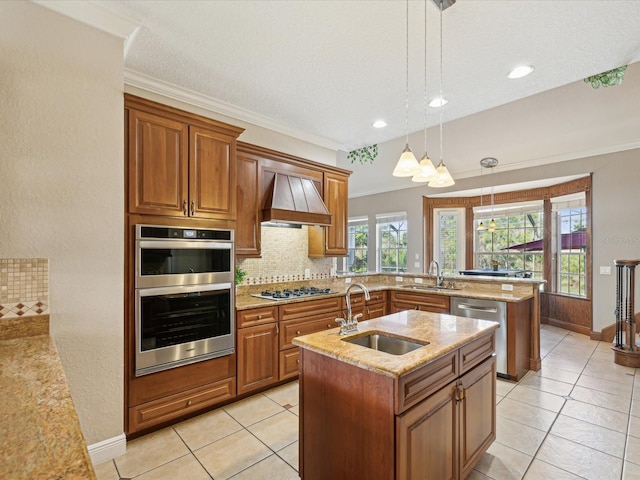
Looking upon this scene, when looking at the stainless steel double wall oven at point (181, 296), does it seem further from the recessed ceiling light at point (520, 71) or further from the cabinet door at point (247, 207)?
the recessed ceiling light at point (520, 71)

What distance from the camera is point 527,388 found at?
333 cm

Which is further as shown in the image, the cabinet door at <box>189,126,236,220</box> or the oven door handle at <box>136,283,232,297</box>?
the cabinet door at <box>189,126,236,220</box>

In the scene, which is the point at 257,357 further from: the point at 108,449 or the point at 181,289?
the point at 108,449

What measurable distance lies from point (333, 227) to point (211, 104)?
203 centimetres

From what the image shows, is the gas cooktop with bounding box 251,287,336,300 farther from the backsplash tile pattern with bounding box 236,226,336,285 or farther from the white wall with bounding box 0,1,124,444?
the white wall with bounding box 0,1,124,444

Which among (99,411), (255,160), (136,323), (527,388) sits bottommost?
(527,388)

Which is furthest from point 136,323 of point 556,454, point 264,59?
point 556,454

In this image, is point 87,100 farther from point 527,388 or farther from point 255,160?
point 527,388

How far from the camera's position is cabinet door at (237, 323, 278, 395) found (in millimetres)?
2992

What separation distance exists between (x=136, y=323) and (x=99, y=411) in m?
0.58

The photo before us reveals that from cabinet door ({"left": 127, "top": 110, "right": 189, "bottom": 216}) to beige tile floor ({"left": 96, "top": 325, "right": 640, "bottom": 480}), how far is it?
172 cm

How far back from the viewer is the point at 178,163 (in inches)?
104

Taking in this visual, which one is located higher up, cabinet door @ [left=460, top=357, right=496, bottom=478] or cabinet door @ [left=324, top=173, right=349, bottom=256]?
cabinet door @ [left=324, top=173, right=349, bottom=256]

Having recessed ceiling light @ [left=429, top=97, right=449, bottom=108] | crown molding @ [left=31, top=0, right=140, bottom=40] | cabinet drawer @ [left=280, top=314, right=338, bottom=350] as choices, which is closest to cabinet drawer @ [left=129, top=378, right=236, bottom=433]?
cabinet drawer @ [left=280, top=314, right=338, bottom=350]
